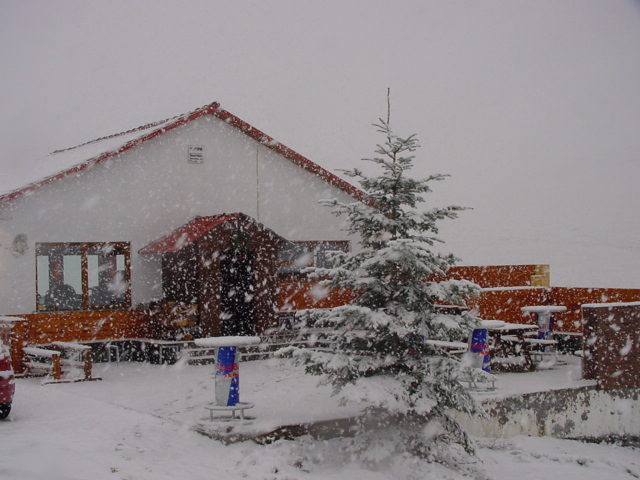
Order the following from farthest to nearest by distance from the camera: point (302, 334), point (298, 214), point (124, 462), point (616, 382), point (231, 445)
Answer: point (298, 214), point (302, 334), point (616, 382), point (231, 445), point (124, 462)

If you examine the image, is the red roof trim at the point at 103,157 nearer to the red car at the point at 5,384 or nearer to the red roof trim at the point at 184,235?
the red roof trim at the point at 184,235

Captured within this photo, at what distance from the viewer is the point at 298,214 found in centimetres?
2027

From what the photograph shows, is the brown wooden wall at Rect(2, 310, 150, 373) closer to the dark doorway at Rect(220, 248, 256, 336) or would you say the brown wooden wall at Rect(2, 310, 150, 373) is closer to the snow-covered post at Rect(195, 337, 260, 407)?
the dark doorway at Rect(220, 248, 256, 336)

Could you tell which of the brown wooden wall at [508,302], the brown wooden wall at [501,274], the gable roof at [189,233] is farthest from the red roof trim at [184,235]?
the brown wooden wall at [501,274]

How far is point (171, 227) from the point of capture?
18.1 metres

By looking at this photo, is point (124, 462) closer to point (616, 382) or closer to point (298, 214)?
point (616, 382)

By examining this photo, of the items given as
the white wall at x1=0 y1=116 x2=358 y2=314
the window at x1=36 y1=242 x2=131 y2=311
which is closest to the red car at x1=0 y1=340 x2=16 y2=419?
the white wall at x1=0 y1=116 x2=358 y2=314

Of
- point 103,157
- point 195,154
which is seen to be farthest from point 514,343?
point 103,157

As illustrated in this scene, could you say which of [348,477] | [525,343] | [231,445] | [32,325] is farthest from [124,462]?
[525,343]

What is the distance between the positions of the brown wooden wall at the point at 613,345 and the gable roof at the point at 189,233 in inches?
Answer: 293

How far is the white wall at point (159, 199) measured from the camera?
16.1 m

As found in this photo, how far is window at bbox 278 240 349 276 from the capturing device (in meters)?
19.7

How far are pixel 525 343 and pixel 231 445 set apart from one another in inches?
325

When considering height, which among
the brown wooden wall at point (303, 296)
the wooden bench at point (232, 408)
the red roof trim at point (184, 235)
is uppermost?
the red roof trim at point (184, 235)
